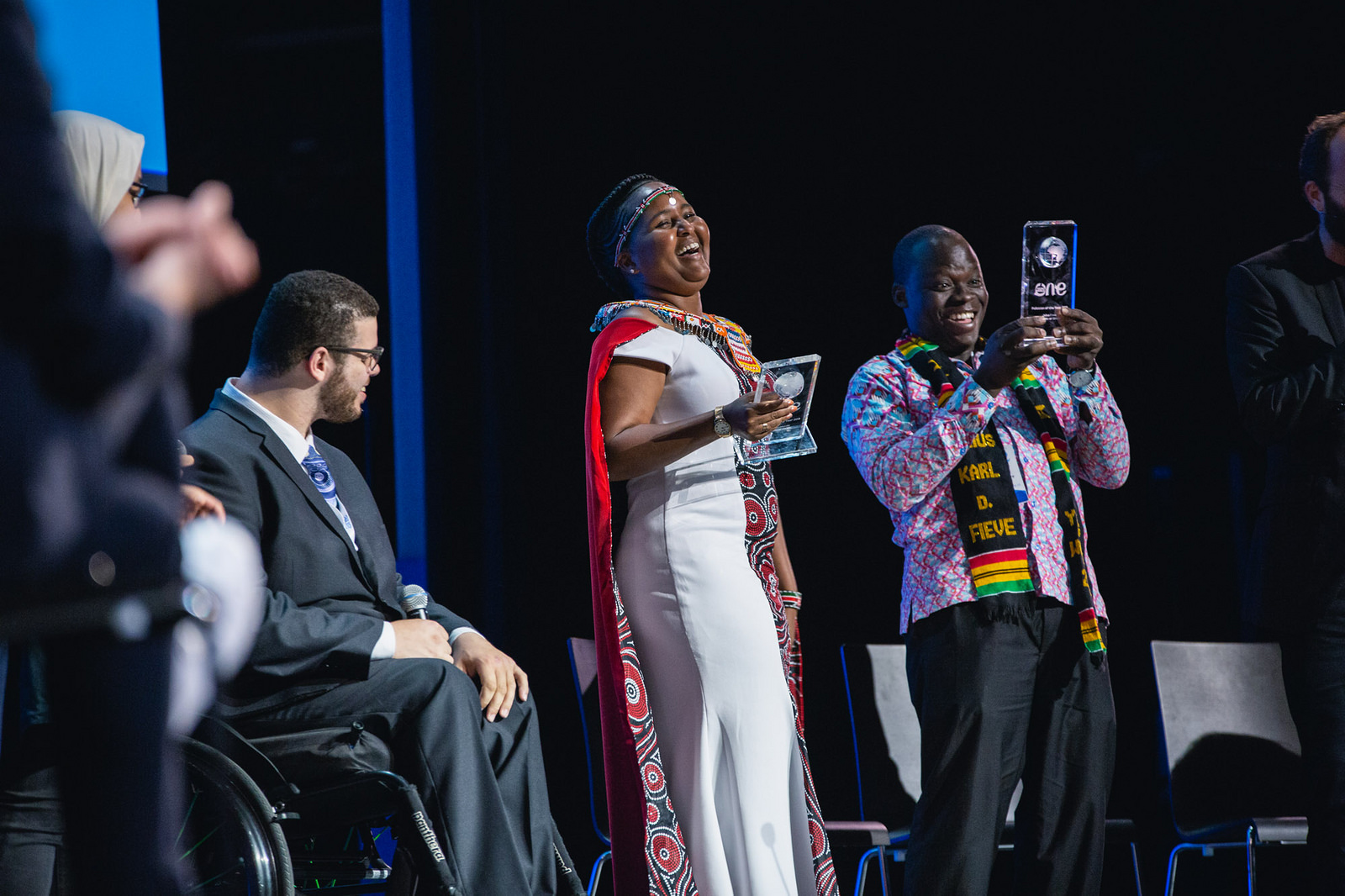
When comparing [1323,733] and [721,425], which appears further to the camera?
[1323,733]

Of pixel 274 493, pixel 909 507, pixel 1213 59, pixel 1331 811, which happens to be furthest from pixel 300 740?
pixel 1213 59

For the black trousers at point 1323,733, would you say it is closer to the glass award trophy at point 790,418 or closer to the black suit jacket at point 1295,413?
the black suit jacket at point 1295,413

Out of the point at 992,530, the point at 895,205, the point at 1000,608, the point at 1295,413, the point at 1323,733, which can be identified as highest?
the point at 895,205

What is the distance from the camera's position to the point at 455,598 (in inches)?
144

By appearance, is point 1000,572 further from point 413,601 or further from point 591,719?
point 413,601

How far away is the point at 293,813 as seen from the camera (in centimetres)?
196

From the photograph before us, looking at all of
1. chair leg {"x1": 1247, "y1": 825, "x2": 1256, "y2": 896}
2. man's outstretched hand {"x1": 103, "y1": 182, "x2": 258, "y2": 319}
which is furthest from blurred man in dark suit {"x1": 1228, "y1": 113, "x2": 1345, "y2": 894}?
man's outstretched hand {"x1": 103, "y1": 182, "x2": 258, "y2": 319}

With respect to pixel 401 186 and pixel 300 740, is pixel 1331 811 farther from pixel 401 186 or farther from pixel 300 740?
pixel 401 186

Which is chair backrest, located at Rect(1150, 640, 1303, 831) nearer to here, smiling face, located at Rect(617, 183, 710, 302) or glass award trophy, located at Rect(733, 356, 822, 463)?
glass award trophy, located at Rect(733, 356, 822, 463)

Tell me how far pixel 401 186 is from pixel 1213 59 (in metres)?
2.68

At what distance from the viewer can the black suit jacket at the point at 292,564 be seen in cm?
209

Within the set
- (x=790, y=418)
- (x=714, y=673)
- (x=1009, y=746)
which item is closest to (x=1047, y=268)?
(x=790, y=418)

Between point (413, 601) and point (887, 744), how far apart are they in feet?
5.00

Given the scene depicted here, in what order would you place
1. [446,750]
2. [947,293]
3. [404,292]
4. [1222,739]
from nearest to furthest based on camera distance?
1. [446,750]
2. [947,293]
3. [1222,739]
4. [404,292]
